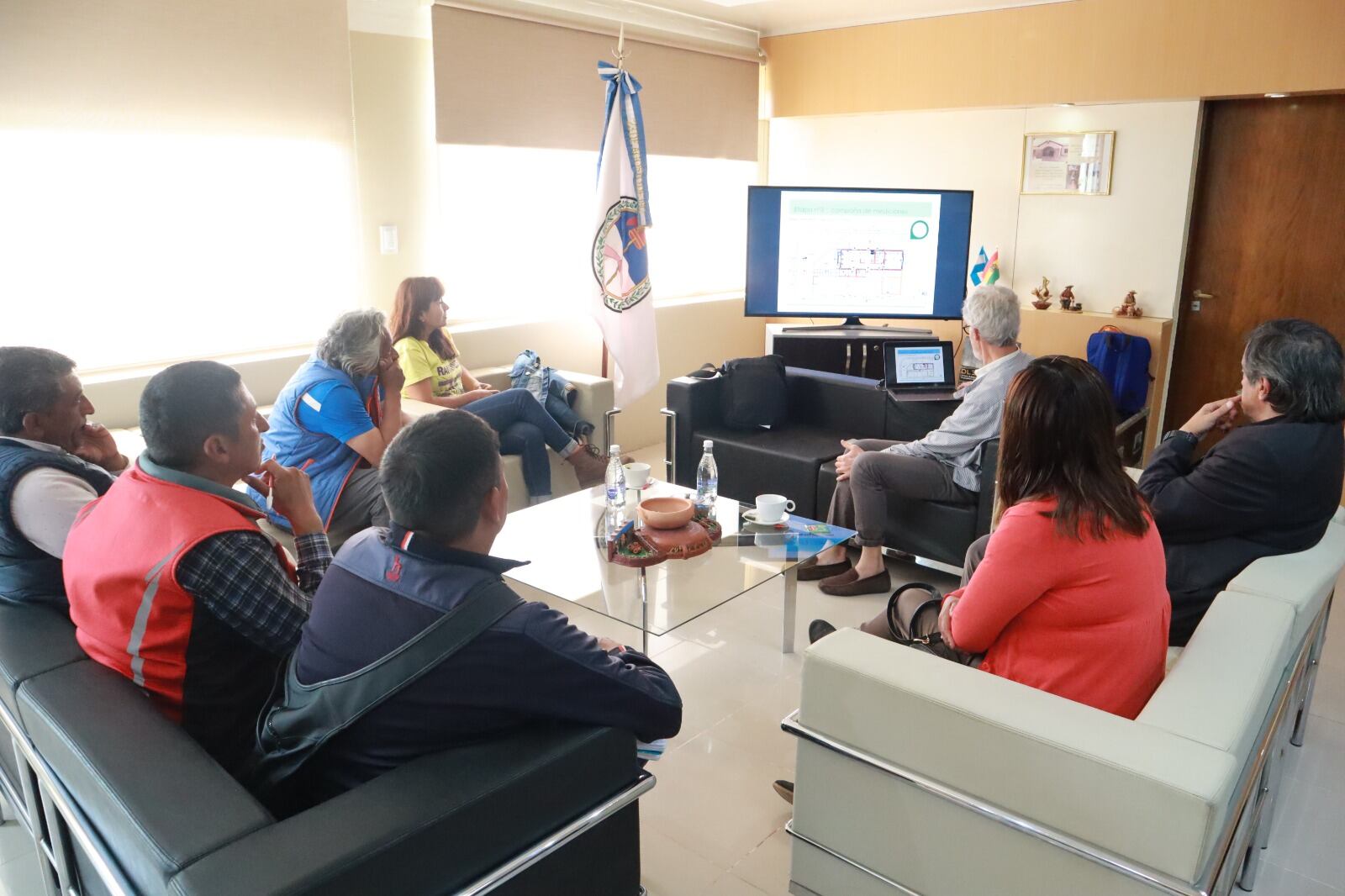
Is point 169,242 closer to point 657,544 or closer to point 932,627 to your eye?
point 657,544

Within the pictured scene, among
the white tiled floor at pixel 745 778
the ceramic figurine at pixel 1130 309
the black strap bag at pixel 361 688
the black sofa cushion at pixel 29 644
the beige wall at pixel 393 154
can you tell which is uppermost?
the beige wall at pixel 393 154

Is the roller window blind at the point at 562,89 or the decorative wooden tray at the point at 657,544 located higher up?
the roller window blind at the point at 562,89

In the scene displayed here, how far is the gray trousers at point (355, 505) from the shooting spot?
11.5ft

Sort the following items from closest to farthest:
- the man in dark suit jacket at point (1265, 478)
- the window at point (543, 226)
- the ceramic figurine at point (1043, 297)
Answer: the man in dark suit jacket at point (1265, 478)
the window at point (543, 226)
the ceramic figurine at point (1043, 297)

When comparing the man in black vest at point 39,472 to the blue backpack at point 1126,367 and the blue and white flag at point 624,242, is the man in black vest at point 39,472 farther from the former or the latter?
the blue backpack at point 1126,367

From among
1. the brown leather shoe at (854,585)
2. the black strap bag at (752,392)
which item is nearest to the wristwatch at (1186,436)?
the brown leather shoe at (854,585)

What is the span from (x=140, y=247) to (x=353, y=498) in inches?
60.8

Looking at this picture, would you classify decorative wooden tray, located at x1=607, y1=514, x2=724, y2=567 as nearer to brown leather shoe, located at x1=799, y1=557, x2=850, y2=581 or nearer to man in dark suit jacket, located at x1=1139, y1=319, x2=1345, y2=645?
brown leather shoe, located at x1=799, y1=557, x2=850, y2=581

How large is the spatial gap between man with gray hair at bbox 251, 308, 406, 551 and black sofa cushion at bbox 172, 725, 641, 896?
192 centimetres

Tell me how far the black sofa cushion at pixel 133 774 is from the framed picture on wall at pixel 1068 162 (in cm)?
539

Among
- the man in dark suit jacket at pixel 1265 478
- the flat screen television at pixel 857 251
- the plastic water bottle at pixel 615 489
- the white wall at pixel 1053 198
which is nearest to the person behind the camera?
the man in dark suit jacket at pixel 1265 478

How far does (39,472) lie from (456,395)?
2.56 metres

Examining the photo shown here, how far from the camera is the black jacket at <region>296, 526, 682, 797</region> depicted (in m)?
1.44

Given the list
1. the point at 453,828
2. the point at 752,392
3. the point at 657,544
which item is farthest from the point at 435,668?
the point at 752,392
